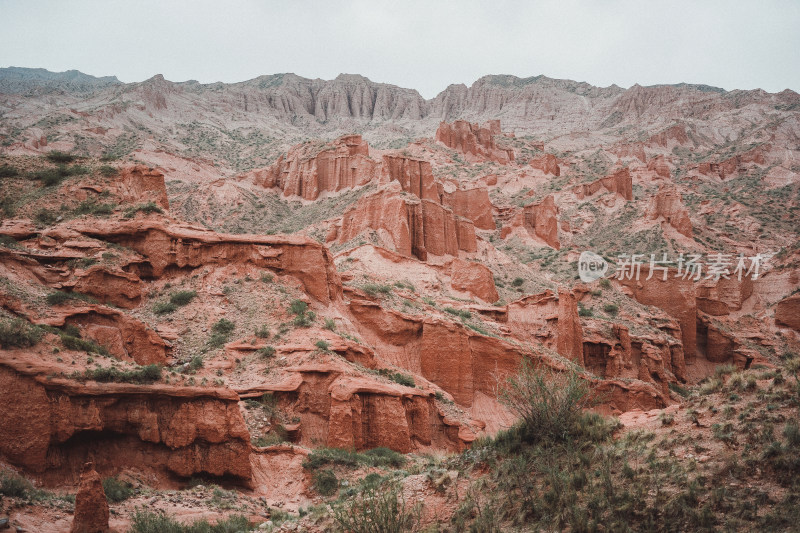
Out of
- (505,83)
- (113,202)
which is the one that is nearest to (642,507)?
(113,202)

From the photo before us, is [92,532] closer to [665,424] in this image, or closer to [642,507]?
[642,507]

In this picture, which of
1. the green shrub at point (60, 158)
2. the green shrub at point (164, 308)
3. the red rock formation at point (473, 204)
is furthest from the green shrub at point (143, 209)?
the red rock formation at point (473, 204)

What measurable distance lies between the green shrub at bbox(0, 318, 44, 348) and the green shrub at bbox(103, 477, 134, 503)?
10.9 feet

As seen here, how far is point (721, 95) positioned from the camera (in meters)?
134

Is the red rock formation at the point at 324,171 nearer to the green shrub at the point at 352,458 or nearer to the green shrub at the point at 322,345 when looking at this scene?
the green shrub at the point at 322,345

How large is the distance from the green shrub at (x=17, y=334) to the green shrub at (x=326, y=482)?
23.2 ft

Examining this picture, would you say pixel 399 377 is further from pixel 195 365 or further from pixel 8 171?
pixel 8 171

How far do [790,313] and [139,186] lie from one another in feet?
149

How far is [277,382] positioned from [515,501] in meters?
10.2

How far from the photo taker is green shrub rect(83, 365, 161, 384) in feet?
38.0

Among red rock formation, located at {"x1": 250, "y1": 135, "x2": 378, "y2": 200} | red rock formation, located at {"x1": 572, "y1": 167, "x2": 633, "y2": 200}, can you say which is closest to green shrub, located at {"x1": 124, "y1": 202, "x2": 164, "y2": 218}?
red rock formation, located at {"x1": 250, "y1": 135, "x2": 378, "y2": 200}

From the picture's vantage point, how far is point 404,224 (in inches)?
1612

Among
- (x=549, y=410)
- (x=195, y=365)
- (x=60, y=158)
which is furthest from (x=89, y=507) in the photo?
(x=60, y=158)

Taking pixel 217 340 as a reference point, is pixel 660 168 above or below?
above
